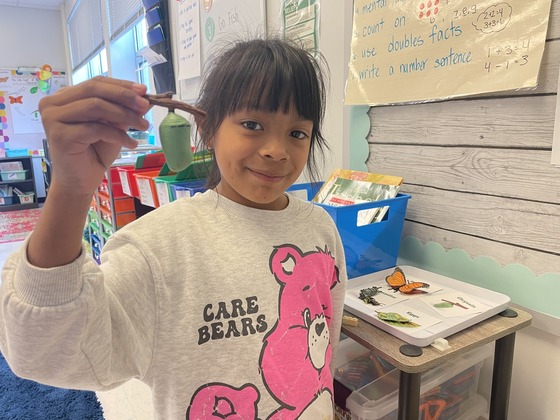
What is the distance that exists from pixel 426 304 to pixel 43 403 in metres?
1.48

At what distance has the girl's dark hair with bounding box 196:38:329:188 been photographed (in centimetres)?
61

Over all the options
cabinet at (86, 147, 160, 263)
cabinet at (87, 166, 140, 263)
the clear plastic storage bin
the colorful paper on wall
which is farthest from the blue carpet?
the colorful paper on wall

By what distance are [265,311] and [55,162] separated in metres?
0.35

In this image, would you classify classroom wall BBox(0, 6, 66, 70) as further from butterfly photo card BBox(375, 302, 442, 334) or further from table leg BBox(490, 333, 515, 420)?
table leg BBox(490, 333, 515, 420)

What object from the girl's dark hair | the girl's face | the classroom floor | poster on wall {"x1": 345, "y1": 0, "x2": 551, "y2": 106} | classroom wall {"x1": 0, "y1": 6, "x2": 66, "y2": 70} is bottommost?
the classroom floor

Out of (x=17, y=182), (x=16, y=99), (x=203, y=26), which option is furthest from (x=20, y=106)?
(x=203, y=26)

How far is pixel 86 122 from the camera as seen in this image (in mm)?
376

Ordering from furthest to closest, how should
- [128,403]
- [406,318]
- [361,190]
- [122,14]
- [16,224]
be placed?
[16,224]
[122,14]
[128,403]
[361,190]
[406,318]

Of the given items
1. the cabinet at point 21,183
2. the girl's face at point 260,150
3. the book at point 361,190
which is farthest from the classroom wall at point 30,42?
the girl's face at point 260,150

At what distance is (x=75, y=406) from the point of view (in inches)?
60.6

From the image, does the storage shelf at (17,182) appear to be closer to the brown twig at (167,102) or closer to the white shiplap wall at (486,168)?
the white shiplap wall at (486,168)

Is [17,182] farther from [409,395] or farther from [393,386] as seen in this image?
[409,395]

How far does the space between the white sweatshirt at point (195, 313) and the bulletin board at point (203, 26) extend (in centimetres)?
113

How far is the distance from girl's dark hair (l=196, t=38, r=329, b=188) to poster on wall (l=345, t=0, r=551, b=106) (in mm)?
397
